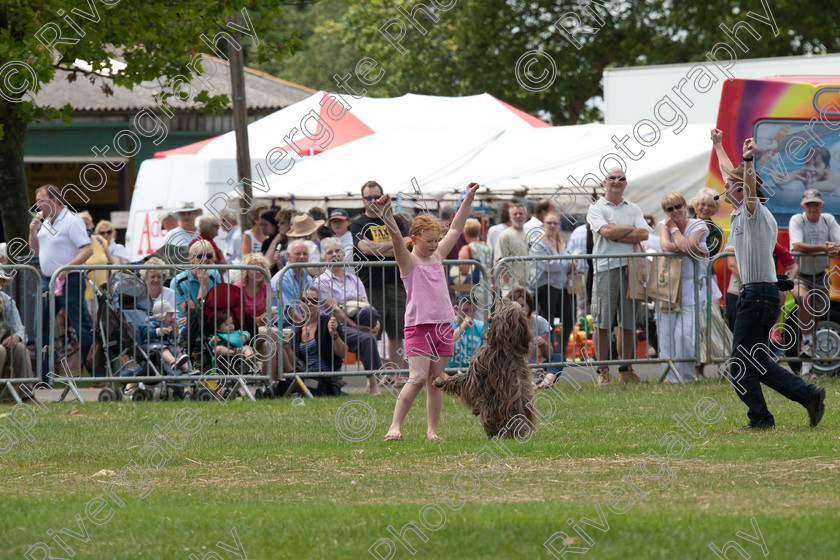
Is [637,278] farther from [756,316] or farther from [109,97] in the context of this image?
[109,97]

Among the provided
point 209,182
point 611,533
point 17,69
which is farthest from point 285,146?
point 611,533

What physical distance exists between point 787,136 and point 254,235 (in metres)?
6.99

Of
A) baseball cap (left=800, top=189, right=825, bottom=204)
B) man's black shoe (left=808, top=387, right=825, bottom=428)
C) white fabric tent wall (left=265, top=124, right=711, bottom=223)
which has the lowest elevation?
man's black shoe (left=808, top=387, right=825, bottom=428)

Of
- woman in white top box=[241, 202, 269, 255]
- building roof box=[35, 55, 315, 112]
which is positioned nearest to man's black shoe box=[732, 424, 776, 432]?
woman in white top box=[241, 202, 269, 255]

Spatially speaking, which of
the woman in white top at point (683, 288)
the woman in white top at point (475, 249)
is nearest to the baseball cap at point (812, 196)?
the woman in white top at point (683, 288)

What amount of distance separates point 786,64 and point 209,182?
32.9 ft

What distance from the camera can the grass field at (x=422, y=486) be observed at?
240 inches

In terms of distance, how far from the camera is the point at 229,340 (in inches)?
539

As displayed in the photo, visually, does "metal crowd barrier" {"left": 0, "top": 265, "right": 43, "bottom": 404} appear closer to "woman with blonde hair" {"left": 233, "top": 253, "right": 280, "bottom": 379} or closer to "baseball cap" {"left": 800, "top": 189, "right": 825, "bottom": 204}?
"woman with blonde hair" {"left": 233, "top": 253, "right": 280, "bottom": 379}

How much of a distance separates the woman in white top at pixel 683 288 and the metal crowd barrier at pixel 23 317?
6.61 meters

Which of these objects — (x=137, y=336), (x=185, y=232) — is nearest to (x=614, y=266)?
(x=137, y=336)

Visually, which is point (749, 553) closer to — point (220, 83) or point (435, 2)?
point (220, 83)

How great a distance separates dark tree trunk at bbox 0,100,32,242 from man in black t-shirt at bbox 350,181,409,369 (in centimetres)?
472

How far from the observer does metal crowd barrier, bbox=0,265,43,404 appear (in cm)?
1346
